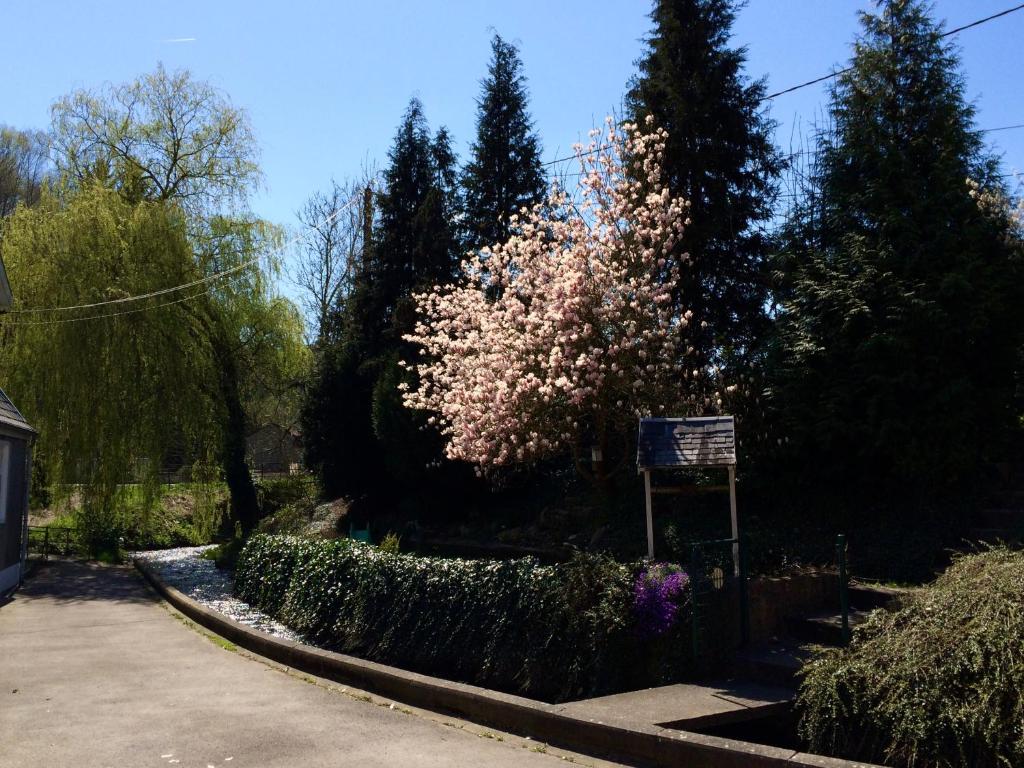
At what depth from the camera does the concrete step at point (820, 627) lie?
8750mm

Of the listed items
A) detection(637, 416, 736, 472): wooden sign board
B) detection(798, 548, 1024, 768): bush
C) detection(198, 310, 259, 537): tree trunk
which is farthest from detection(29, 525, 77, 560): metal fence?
detection(798, 548, 1024, 768): bush

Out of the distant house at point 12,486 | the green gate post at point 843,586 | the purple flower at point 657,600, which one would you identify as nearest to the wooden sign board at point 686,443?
the green gate post at point 843,586

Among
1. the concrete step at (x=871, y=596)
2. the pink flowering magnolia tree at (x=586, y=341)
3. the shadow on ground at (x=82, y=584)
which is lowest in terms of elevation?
the shadow on ground at (x=82, y=584)

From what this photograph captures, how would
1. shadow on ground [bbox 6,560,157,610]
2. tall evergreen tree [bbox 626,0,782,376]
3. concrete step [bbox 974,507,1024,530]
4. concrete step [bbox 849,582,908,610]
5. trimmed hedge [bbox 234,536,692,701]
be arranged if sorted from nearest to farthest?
trimmed hedge [bbox 234,536,692,701] → concrete step [bbox 849,582,908,610] → concrete step [bbox 974,507,1024,530] → tall evergreen tree [bbox 626,0,782,376] → shadow on ground [bbox 6,560,157,610]

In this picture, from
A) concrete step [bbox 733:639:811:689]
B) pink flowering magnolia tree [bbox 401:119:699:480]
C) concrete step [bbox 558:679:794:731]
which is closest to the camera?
concrete step [bbox 558:679:794:731]

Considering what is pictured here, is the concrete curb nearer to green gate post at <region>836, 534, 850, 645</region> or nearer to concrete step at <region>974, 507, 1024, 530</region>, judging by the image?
green gate post at <region>836, 534, 850, 645</region>

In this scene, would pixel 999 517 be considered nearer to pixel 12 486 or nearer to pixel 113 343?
pixel 12 486

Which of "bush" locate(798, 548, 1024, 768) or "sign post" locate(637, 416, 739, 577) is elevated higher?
"sign post" locate(637, 416, 739, 577)

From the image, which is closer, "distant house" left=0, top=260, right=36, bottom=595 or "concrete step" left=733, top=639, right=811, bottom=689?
"concrete step" left=733, top=639, right=811, bottom=689

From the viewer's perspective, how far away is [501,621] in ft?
29.8

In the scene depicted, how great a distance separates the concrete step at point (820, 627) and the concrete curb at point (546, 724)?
113 inches

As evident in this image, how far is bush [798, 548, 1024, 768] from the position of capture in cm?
554

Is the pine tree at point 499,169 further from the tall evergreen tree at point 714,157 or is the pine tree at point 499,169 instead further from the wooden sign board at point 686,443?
the wooden sign board at point 686,443

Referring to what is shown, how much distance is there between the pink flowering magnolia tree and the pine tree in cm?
705
